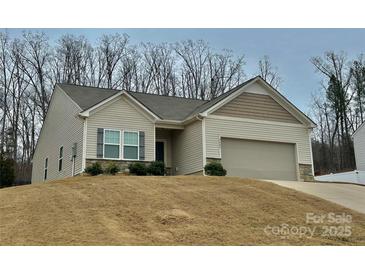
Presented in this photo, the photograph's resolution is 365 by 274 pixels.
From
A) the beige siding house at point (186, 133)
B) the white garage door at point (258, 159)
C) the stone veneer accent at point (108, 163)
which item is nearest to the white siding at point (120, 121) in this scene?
the beige siding house at point (186, 133)

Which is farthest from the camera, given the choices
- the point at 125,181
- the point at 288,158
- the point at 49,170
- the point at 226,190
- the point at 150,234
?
the point at 49,170

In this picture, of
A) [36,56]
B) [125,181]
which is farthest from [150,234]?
Result: [36,56]

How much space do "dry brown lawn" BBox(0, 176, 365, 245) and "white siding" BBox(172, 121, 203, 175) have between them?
552 cm

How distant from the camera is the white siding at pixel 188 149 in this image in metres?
20.1

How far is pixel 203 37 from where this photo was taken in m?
39.9

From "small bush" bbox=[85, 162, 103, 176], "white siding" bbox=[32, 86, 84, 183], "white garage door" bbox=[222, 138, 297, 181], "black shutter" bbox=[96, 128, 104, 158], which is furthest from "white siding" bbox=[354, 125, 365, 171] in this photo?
"white siding" bbox=[32, 86, 84, 183]

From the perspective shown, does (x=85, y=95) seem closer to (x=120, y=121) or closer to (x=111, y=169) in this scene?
(x=120, y=121)

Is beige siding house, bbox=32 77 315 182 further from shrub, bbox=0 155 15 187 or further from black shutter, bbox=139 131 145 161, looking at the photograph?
shrub, bbox=0 155 15 187

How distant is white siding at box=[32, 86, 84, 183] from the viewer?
1976 centimetres

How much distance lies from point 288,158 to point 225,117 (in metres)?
4.00

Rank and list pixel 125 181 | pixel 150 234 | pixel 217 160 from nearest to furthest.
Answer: pixel 150 234 < pixel 125 181 < pixel 217 160

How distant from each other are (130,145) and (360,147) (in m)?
17.8

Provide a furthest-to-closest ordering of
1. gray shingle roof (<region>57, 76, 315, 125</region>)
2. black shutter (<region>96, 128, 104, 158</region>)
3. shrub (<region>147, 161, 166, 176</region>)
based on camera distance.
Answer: gray shingle roof (<region>57, 76, 315, 125</region>)
shrub (<region>147, 161, 166, 176</region>)
black shutter (<region>96, 128, 104, 158</region>)

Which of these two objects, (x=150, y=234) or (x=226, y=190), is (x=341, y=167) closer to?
(x=226, y=190)
